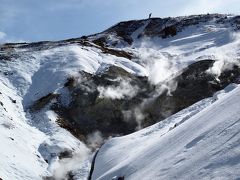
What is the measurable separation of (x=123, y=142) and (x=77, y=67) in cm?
1736

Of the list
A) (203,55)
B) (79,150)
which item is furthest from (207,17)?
(79,150)

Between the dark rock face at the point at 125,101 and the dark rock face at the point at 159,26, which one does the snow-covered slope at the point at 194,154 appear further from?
the dark rock face at the point at 159,26

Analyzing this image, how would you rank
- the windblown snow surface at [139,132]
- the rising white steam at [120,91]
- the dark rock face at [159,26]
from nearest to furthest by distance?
the windblown snow surface at [139,132] < the rising white steam at [120,91] < the dark rock face at [159,26]

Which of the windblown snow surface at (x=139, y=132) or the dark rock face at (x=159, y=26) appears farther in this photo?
the dark rock face at (x=159, y=26)

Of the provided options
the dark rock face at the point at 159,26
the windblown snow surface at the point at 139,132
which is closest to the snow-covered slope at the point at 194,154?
the windblown snow surface at the point at 139,132

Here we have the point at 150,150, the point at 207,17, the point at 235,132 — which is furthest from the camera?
the point at 207,17

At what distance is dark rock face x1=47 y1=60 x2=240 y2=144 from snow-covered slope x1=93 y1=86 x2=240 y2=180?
11171 millimetres

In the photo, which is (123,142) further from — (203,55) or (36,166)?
(203,55)

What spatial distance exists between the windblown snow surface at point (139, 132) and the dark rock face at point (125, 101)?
1166 millimetres

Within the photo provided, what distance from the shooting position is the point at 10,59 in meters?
47.5

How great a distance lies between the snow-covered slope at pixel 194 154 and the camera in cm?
1427

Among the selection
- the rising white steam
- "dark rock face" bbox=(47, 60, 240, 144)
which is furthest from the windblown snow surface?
the rising white steam

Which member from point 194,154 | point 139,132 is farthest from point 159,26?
point 194,154

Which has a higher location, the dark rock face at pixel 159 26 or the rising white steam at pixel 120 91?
the dark rock face at pixel 159 26
